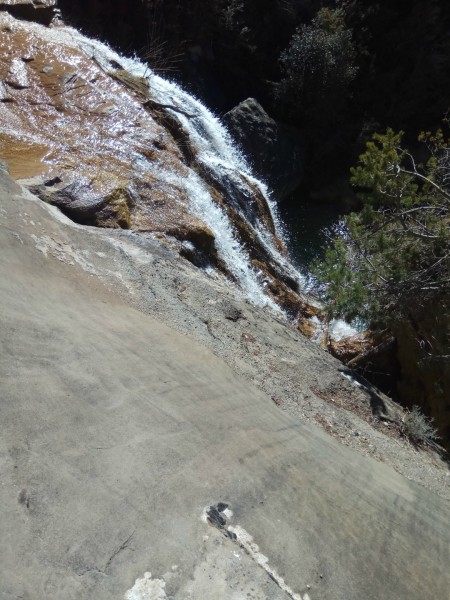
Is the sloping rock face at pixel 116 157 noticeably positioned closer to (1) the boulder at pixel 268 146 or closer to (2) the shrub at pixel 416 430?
(1) the boulder at pixel 268 146

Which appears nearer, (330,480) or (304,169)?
(330,480)

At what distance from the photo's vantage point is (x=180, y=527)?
175cm

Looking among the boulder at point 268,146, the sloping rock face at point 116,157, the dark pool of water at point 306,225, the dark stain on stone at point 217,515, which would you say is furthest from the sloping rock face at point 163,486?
the boulder at point 268,146

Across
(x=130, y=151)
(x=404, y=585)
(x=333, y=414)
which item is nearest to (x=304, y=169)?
(x=130, y=151)

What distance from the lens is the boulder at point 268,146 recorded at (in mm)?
13734

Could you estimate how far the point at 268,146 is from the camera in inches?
559

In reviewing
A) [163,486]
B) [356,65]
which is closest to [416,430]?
[163,486]

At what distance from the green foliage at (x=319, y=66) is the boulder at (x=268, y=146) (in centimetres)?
100

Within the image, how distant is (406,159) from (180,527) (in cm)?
1617

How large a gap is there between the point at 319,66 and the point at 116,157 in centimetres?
→ 920

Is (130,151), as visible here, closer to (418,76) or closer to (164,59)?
(164,59)

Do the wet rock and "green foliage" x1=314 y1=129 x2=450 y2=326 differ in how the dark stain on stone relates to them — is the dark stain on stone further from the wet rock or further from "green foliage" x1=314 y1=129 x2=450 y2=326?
"green foliage" x1=314 y1=129 x2=450 y2=326

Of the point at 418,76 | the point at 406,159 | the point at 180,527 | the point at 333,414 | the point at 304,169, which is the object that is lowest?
the point at 333,414

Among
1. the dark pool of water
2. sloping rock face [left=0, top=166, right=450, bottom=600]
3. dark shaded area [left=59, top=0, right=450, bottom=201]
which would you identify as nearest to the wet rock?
sloping rock face [left=0, top=166, right=450, bottom=600]
